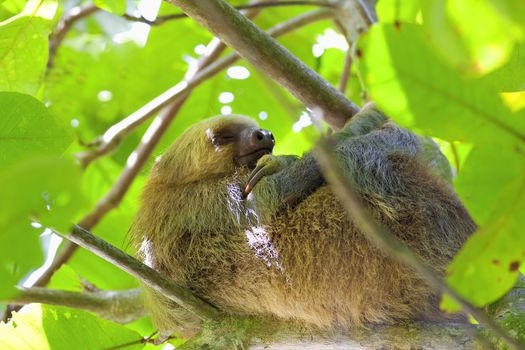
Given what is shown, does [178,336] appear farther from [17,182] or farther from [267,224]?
[17,182]

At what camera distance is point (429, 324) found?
11.9 ft

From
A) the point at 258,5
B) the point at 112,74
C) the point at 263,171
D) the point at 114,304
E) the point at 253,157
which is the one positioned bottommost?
the point at 114,304

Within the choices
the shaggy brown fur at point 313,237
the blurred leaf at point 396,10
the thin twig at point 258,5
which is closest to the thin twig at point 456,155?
the shaggy brown fur at point 313,237

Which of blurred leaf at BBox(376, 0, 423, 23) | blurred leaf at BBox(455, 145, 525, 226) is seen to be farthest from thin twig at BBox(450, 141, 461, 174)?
blurred leaf at BBox(455, 145, 525, 226)

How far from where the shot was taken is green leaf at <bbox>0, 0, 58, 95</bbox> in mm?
4387

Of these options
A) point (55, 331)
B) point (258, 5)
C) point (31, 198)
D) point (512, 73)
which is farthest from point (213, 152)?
point (31, 198)

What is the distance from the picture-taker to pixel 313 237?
4.17 meters

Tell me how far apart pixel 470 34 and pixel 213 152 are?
4.33 m

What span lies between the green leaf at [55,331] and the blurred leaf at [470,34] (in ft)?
10.7

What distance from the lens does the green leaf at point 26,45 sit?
4387 mm

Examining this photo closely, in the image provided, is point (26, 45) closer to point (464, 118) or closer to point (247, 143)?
point (247, 143)

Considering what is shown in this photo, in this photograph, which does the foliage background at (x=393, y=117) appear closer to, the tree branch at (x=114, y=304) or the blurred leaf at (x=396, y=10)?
the blurred leaf at (x=396, y=10)

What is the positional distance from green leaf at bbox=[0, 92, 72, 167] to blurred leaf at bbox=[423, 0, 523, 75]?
196cm

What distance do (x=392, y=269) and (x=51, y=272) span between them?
133 inches
